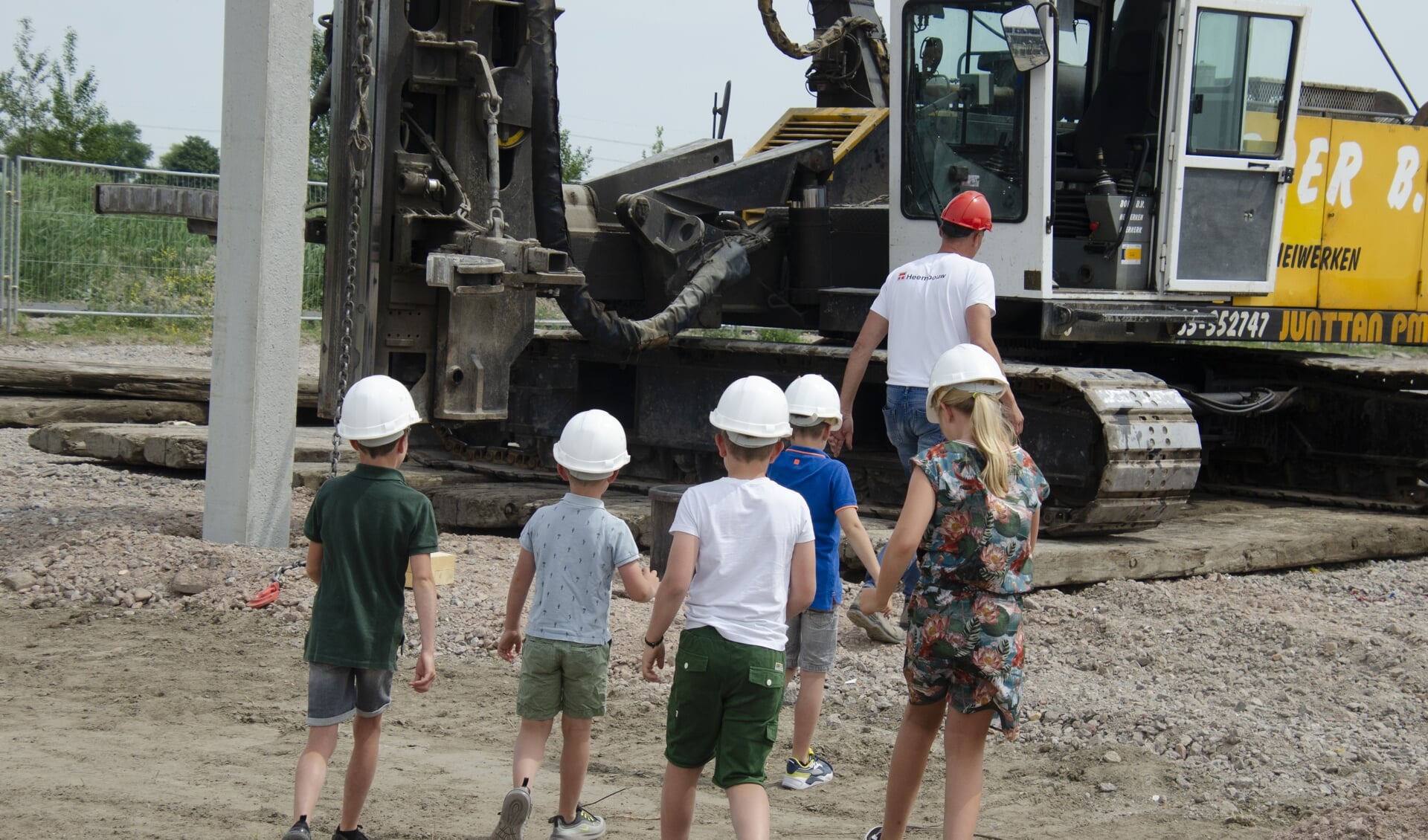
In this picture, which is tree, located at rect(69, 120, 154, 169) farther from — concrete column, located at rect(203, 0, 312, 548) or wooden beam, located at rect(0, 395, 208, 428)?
concrete column, located at rect(203, 0, 312, 548)

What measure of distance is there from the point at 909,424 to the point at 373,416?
312cm

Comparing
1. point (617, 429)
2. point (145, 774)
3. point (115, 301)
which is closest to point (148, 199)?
point (145, 774)

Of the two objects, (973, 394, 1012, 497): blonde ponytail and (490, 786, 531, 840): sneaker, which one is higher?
(973, 394, 1012, 497): blonde ponytail

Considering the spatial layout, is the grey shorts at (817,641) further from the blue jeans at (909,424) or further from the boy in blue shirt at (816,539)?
the blue jeans at (909,424)

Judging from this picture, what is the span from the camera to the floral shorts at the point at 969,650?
427 cm

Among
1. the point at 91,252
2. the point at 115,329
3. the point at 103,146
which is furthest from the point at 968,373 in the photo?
the point at 103,146

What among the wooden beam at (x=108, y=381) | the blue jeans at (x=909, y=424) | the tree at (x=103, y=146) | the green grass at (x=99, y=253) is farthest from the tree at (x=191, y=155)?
the blue jeans at (x=909, y=424)

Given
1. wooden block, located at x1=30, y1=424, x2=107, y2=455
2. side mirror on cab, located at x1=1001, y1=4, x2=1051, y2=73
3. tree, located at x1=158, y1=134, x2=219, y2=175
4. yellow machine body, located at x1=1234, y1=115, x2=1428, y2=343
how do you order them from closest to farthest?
side mirror on cab, located at x1=1001, y1=4, x2=1051, y2=73 → yellow machine body, located at x1=1234, y1=115, x2=1428, y2=343 → wooden block, located at x1=30, y1=424, x2=107, y2=455 → tree, located at x1=158, y1=134, x2=219, y2=175

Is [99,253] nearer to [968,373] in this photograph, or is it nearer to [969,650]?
[968,373]

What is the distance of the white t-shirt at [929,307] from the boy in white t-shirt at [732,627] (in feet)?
8.30

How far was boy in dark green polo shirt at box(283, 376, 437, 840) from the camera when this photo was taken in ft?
14.3

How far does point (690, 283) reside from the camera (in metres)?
10.0

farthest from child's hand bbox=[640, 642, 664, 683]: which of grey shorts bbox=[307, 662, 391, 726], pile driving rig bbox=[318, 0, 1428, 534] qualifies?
pile driving rig bbox=[318, 0, 1428, 534]

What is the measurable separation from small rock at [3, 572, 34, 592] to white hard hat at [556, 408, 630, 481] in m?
4.43
